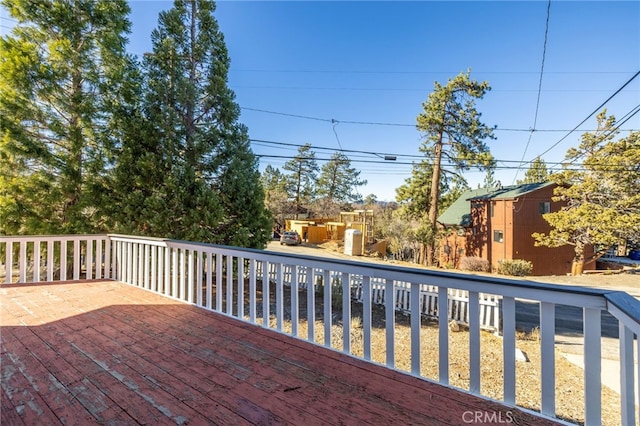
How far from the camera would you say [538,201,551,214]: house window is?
1366 cm

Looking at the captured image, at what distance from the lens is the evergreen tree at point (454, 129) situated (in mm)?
13570

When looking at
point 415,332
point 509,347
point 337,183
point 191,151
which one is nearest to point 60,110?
point 191,151

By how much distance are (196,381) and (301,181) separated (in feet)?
91.1

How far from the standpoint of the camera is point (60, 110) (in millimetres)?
5152

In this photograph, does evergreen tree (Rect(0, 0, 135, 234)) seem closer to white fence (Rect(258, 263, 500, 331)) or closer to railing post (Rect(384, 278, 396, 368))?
white fence (Rect(258, 263, 500, 331))

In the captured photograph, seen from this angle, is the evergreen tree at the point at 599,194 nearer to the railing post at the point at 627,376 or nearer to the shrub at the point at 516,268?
the shrub at the point at 516,268

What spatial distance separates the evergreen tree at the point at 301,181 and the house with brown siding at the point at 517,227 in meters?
17.2

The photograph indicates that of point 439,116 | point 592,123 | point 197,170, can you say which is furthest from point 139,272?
point 592,123

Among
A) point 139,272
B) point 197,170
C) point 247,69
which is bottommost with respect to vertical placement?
point 139,272

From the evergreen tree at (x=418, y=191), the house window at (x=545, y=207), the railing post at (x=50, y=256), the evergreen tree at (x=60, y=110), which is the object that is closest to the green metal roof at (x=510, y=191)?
the house window at (x=545, y=207)

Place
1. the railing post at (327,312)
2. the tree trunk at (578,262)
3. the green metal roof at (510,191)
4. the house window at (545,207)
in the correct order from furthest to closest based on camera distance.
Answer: the house window at (545,207) → the green metal roof at (510,191) → the tree trunk at (578,262) → the railing post at (327,312)

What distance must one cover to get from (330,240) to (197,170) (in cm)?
1748

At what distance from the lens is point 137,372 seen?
1781mm

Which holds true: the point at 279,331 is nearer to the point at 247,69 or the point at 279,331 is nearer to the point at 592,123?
the point at 247,69
